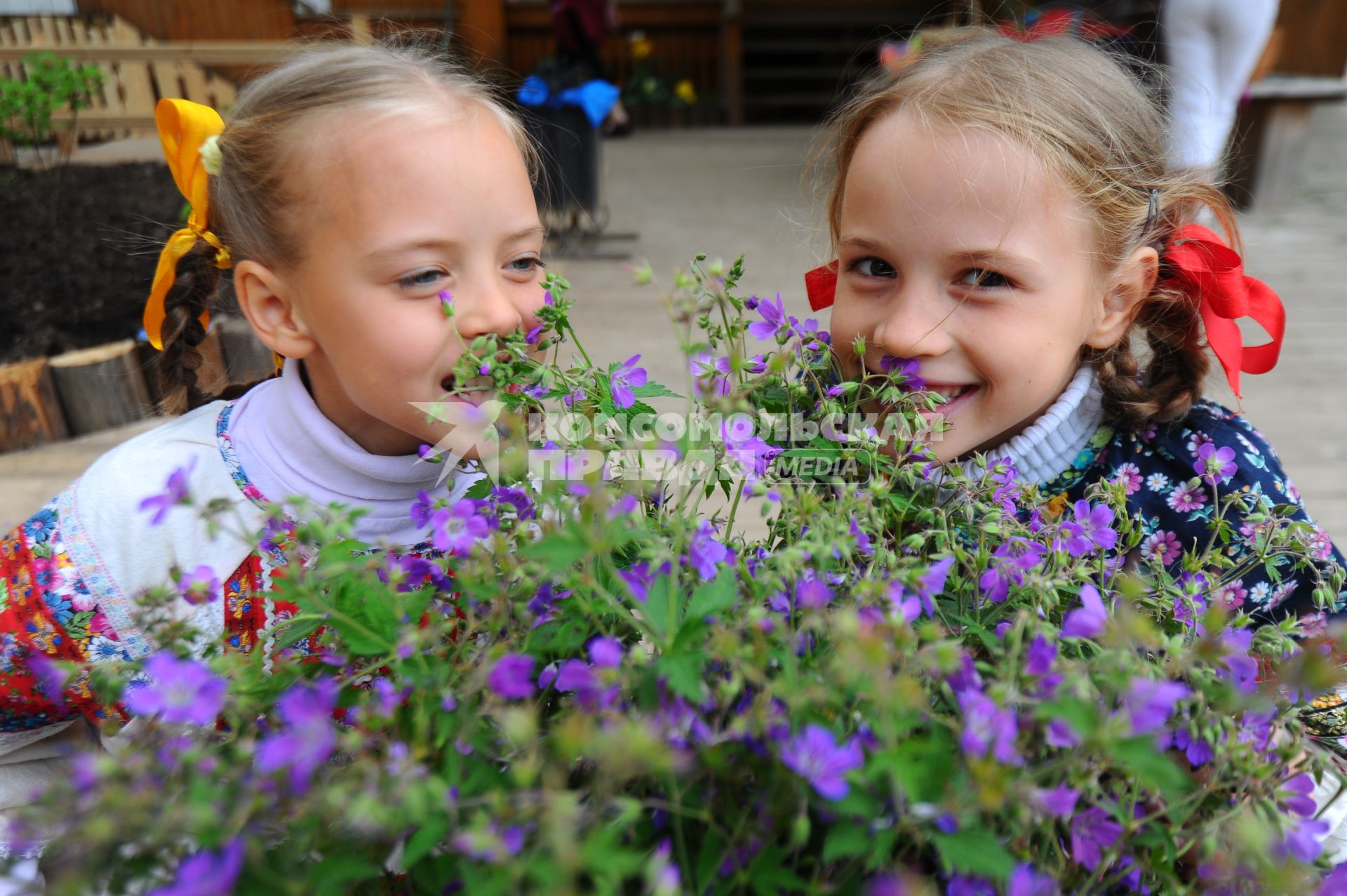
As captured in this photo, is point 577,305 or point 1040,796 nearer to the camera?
point 1040,796

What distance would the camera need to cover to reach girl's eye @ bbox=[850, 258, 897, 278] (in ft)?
3.94

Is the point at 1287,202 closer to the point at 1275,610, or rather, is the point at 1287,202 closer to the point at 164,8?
the point at 1275,610

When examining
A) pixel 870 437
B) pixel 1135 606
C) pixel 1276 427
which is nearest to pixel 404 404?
pixel 870 437

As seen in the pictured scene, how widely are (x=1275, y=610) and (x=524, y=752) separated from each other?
1.15 meters

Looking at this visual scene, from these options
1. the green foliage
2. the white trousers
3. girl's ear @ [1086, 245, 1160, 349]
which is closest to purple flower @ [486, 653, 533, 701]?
girl's ear @ [1086, 245, 1160, 349]

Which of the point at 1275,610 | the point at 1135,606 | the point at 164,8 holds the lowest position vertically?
the point at 1275,610

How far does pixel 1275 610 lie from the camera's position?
1280 mm

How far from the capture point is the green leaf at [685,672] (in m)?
0.51

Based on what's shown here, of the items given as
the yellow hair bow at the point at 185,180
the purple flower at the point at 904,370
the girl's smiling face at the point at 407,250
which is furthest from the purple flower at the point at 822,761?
the yellow hair bow at the point at 185,180

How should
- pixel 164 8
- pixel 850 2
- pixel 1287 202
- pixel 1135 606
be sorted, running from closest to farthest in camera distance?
pixel 1135 606 < pixel 1287 202 < pixel 164 8 < pixel 850 2

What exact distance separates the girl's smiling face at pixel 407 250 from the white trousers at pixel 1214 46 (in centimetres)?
324

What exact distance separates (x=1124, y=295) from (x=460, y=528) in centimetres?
103

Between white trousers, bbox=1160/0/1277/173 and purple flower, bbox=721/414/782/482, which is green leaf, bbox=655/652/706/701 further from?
white trousers, bbox=1160/0/1277/173

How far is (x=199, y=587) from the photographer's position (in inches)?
26.3
